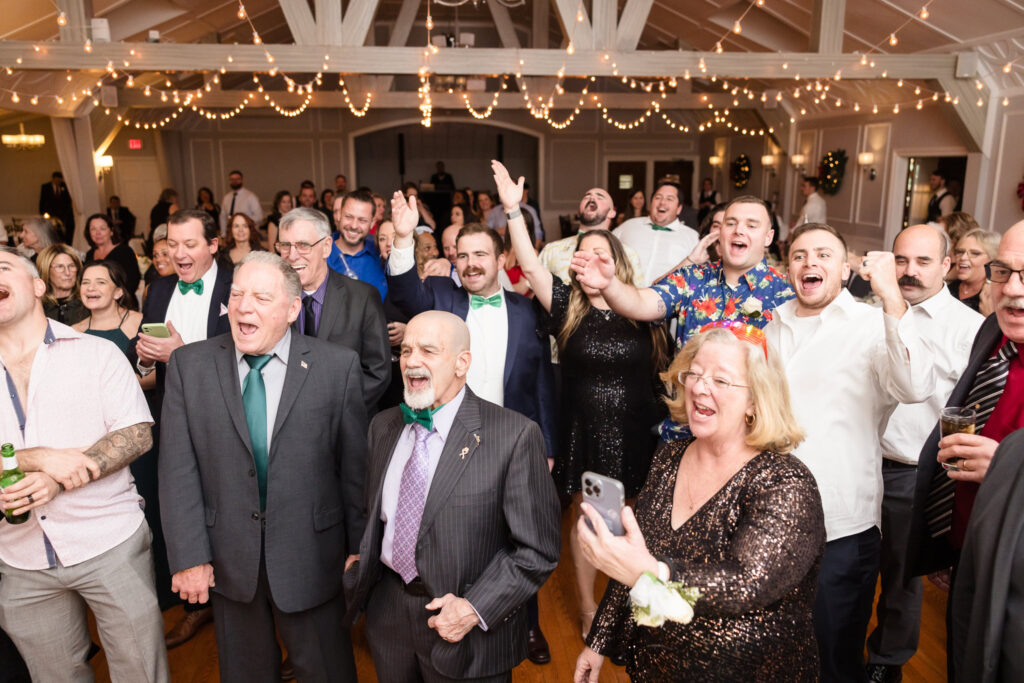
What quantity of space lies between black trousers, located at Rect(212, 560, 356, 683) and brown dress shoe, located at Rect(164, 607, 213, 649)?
90 cm

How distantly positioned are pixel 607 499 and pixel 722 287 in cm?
141

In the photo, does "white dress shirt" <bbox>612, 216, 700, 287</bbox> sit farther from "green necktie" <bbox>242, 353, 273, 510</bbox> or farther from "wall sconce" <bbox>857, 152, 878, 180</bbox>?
"wall sconce" <bbox>857, 152, 878, 180</bbox>

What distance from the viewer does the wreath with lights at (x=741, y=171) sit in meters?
13.1

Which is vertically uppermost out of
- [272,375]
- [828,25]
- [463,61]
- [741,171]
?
[828,25]

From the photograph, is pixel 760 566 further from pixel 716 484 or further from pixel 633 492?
pixel 633 492

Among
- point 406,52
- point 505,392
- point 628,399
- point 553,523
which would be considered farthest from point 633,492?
point 406,52

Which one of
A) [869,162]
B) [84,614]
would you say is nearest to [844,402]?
[84,614]

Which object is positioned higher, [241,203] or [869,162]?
[869,162]

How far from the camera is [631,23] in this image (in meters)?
6.57

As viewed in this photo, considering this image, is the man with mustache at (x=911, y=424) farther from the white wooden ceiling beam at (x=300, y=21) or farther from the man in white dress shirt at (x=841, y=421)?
the white wooden ceiling beam at (x=300, y=21)

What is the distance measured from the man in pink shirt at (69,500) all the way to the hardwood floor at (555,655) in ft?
2.33

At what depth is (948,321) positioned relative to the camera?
8.50ft

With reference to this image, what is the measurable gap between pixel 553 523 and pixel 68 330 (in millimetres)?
1507

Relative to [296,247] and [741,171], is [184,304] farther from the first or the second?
[741,171]
